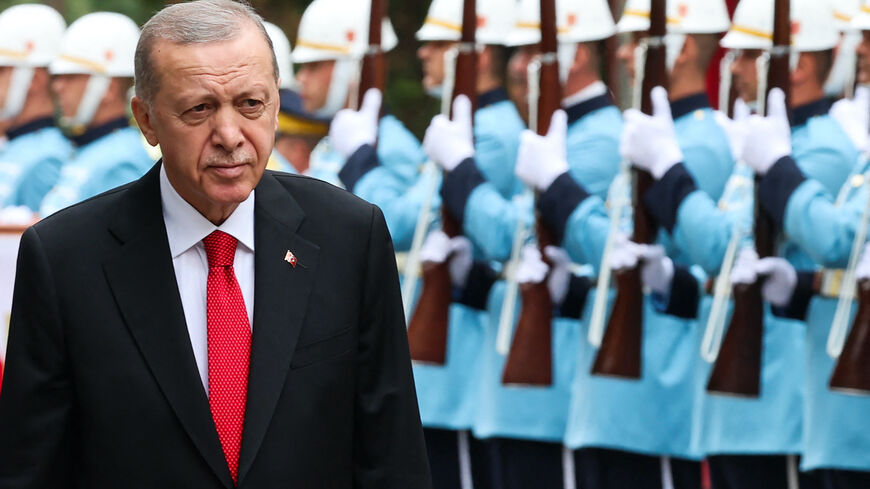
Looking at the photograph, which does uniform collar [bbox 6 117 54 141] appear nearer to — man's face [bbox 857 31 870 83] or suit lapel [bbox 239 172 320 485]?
man's face [bbox 857 31 870 83]

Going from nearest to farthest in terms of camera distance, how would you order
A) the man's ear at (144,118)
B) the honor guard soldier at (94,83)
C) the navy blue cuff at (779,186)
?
1. the man's ear at (144,118)
2. the navy blue cuff at (779,186)
3. the honor guard soldier at (94,83)

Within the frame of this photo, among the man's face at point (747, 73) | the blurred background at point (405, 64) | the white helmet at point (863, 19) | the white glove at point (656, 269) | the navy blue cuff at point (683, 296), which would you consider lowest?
the blurred background at point (405, 64)

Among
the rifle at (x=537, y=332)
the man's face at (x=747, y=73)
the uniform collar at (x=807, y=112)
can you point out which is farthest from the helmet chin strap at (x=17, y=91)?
the uniform collar at (x=807, y=112)

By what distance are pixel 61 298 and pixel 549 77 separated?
3981 mm

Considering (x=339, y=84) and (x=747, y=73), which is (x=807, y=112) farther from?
(x=339, y=84)

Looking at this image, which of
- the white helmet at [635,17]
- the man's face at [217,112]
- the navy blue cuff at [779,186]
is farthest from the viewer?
the white helmet at [635,17]

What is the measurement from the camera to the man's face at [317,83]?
7809mm

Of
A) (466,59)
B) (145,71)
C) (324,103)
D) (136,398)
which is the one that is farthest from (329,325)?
(324,103)

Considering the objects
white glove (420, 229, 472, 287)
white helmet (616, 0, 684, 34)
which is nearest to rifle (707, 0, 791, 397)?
white helmet (616, 0, 684, 34)

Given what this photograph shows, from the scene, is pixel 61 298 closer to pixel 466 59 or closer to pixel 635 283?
pixel 635 283

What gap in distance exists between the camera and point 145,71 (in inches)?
97.7

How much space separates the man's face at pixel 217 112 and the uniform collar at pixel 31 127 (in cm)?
747

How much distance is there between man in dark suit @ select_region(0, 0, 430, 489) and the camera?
2.45m

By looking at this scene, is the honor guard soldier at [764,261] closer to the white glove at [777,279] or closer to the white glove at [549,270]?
the white glove at [777,279]
